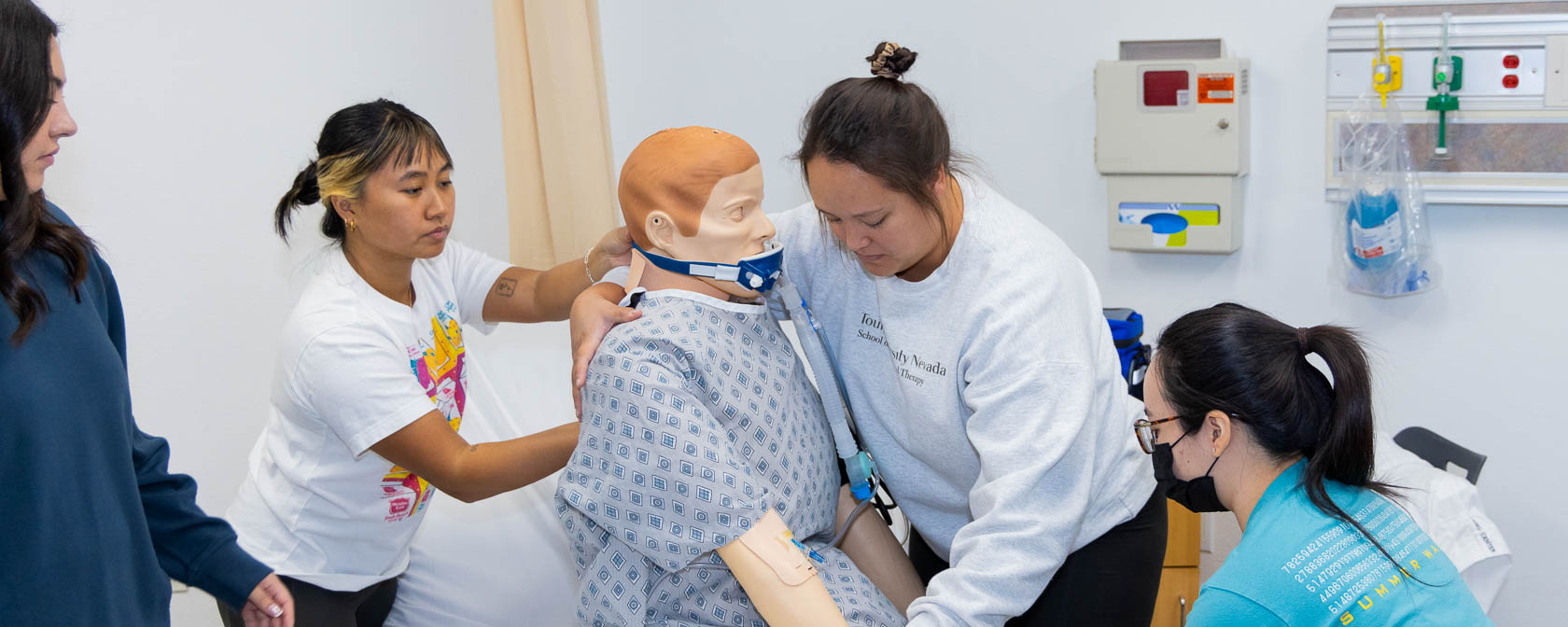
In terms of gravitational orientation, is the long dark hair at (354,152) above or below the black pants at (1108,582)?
above

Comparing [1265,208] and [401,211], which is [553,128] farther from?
[1265,208]

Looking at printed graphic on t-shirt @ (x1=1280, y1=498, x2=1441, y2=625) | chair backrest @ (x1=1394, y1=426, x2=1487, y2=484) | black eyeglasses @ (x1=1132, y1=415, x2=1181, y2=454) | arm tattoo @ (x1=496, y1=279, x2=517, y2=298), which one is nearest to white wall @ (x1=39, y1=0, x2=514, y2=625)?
arm tattoo @ (x1=496, y1=279, x2=517, y2=298)

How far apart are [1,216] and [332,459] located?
66 cm

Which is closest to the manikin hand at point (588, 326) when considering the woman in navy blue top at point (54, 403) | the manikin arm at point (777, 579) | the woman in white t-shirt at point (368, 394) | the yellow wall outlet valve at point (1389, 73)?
the woman in white t-shirt at point (368, 394)

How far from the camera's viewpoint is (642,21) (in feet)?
10.0

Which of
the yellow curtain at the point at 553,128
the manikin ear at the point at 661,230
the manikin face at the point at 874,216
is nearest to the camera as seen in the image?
the manikin face at the point at 874,216

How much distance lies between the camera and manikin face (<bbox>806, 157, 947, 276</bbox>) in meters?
1.29

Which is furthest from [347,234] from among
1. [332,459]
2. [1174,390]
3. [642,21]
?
[642,21]

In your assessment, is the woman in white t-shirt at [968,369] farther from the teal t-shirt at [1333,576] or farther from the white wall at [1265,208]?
the white wall at [1265,208]

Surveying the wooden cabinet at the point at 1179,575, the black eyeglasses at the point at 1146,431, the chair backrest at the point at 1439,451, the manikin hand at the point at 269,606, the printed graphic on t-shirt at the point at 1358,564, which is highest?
the black eyeglasses at the point at 1146,431

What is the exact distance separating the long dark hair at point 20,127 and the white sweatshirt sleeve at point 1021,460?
92cm

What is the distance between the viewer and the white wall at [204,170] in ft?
6.91

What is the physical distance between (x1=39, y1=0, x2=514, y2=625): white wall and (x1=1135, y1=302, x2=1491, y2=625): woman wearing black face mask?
4.77 ft

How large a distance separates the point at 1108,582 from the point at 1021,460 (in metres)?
Answer: 0.34
